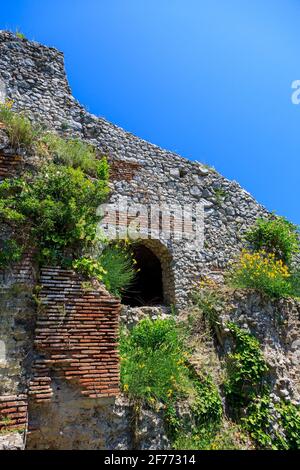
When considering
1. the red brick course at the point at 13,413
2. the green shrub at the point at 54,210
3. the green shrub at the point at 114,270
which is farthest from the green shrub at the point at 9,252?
the red brick course at the point at 13,413

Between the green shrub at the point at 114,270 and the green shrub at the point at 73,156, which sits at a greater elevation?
the green shrub at the point at 73,156

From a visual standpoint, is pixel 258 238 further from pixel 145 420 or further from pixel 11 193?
pixel 11 193

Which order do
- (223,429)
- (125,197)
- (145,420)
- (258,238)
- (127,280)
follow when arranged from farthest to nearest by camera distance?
(258,238) < (125,197) < (127,280) < (223,429) < (145,420)

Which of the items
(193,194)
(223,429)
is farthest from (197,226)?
(223,429)

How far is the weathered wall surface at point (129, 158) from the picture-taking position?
24.7 ft

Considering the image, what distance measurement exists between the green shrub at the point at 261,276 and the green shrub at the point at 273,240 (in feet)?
1.43

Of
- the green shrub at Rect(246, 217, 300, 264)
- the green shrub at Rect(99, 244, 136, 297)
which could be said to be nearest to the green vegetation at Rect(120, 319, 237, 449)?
the green shrub at Rect(99, 244, 136, 297)

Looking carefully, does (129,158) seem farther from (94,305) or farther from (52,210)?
(94,305)

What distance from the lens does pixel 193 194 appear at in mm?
8531

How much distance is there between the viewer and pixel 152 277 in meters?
9.51

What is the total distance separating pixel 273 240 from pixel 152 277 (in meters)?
3.00

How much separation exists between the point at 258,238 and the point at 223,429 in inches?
177

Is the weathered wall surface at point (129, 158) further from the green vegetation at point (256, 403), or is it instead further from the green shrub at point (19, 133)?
the green shrub at point (19, 133)

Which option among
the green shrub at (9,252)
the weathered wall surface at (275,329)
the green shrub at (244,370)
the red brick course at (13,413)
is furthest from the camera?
the weathered wall surface at (275,329)
